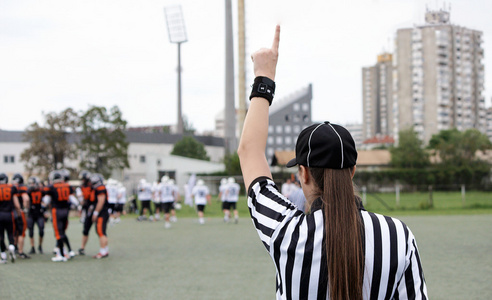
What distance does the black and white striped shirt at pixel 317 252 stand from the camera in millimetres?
2018

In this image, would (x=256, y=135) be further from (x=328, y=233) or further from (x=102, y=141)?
(x=102, y=141)

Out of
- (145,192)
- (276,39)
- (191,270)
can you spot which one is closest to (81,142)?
(145,192)

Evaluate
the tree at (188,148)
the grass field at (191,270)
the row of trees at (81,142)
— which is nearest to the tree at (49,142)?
the row of trees at (81,142)

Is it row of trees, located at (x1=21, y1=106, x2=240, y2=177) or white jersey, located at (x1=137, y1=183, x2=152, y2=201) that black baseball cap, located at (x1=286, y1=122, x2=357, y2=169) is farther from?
row of trees, located at (x1=21, y1=106, x2=240, y2=177)

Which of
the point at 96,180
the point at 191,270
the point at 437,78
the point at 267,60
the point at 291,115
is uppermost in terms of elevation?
the point at 437,78

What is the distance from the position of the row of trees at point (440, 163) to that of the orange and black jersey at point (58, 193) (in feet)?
127

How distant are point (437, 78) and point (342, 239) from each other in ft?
400

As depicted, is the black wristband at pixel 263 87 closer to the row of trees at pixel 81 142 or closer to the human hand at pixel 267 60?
the human hand at pixel 267 60

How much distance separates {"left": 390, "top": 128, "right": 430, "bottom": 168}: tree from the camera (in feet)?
247

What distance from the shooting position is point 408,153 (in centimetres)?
7831

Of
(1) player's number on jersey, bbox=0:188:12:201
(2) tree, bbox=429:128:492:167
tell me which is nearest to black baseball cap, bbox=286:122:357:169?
(1) player's number on jersey, bbox=0:188:12:201

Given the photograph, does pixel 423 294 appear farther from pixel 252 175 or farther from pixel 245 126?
pixel 245 126

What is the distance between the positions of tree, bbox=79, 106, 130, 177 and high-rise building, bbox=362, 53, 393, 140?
95675 mm

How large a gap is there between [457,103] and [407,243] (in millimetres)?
125299
